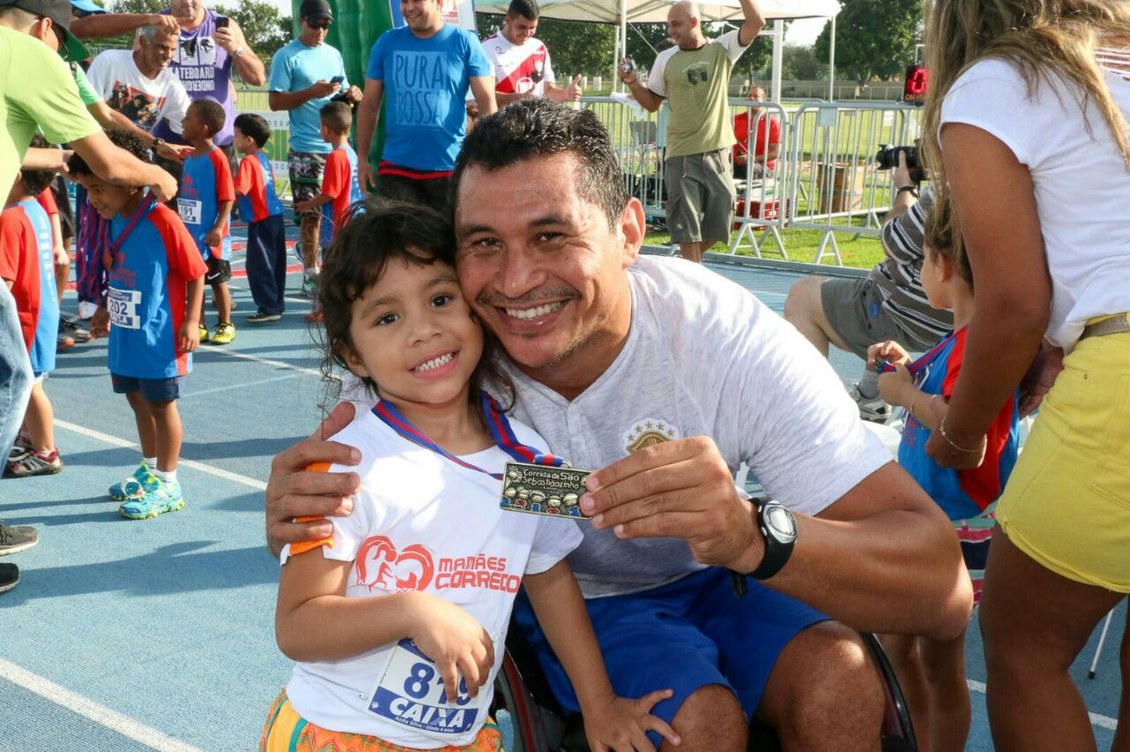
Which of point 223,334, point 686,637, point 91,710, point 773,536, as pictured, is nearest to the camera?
point 773,536

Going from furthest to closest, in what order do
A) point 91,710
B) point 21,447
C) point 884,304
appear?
point 21,447 < point 884,304 < point 91,710

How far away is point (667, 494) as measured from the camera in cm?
163

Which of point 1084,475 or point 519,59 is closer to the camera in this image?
point 1084,475

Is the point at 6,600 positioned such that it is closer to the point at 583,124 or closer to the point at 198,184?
the point at 583,124

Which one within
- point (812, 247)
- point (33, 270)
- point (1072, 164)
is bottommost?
point (812, 247)

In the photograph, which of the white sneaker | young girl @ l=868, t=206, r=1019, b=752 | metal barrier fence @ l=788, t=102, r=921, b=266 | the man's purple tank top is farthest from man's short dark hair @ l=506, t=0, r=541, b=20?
young girl @ l=868, t=206, r=1019, b=752

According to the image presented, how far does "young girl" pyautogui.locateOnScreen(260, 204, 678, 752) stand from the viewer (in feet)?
6.09

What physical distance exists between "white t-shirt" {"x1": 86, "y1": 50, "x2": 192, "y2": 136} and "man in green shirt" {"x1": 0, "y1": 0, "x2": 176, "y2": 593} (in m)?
4.22

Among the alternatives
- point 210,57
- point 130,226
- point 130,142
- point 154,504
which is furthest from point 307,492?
point 210,57

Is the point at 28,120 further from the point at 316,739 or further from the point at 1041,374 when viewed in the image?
the point at 1041,374

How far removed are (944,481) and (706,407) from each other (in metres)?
0.97

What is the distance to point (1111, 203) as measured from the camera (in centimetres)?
202

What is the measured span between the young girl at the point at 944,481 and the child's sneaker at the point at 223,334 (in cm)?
623

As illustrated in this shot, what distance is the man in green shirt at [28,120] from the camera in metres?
3.68
